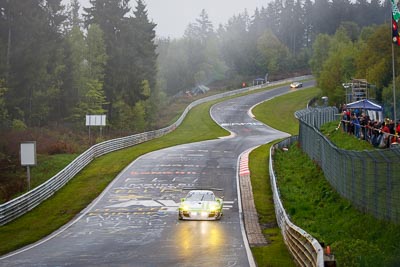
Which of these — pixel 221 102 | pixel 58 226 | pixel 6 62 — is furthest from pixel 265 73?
pixel 58 226

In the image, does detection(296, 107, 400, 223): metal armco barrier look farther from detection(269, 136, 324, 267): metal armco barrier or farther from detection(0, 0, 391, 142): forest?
detection(0, 0, 391, 142): forest

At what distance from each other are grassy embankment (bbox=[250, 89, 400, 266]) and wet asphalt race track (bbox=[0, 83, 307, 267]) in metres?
2.42

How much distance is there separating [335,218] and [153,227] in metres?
7.20

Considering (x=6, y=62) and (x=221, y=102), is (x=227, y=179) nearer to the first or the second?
(x=6, y=62)

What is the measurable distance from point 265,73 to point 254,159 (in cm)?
11824

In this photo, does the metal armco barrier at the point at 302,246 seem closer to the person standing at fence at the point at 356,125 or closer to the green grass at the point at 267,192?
the green grass at the point at 267,192

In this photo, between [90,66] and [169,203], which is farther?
[90,66]

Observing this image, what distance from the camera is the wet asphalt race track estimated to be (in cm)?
1777

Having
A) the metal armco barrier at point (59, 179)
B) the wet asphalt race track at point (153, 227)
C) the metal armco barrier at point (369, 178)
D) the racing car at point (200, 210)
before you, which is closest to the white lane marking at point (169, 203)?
the wet asphalt race track at point (153, 227)

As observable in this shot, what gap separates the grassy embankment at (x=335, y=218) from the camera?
13.6 metres

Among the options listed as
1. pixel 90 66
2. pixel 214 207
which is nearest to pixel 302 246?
pixel 214 207

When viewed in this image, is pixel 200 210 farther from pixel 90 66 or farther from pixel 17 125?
pixel 90 66

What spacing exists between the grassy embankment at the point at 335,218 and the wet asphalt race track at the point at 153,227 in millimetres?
2417

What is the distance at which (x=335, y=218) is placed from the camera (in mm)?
20422
